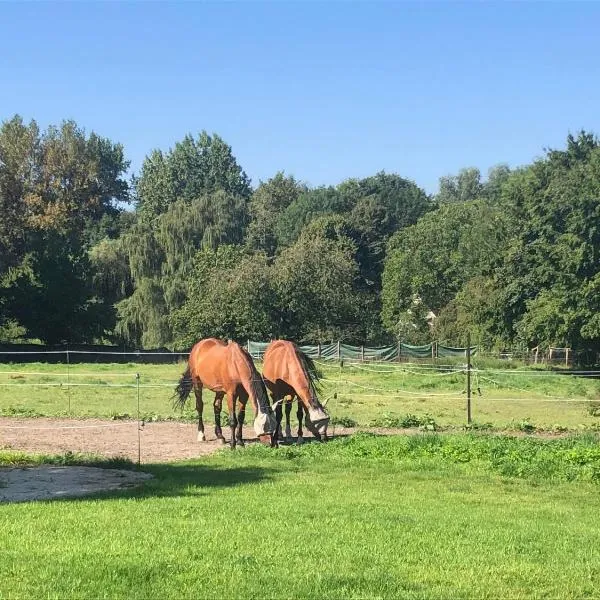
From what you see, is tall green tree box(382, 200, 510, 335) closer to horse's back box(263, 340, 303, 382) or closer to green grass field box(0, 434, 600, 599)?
horse's back box(263, 340, 303, 382)

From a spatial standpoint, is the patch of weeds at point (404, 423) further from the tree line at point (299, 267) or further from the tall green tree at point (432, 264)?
the tall green tree at point (432, 264)

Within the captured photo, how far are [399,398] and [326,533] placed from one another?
2017cm

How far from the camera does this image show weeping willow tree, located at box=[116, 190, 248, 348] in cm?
5684

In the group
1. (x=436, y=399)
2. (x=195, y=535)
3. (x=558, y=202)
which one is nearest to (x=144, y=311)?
(x=558, y=202)

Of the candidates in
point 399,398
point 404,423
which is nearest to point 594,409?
point 399,398

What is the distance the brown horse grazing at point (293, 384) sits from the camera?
17453 mm

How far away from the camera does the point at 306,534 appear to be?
8188 mm

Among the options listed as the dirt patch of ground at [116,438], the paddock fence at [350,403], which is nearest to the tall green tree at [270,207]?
the paddock fence at [350,403]

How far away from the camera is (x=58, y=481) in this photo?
1236cm

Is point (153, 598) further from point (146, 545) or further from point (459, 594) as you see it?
point (459, 594)

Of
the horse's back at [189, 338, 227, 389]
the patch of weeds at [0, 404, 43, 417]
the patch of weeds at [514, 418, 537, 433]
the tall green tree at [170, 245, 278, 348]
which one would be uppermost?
the tall green tree at [170, 245, 278, 348]

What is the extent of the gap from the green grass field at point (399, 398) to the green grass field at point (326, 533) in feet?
23.2

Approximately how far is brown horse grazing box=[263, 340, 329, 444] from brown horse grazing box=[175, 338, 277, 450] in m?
0.41

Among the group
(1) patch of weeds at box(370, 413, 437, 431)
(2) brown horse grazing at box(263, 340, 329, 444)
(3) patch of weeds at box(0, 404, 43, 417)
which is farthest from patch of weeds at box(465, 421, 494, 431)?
(3) patch of weeds at box(0, 404, 43, 417)
